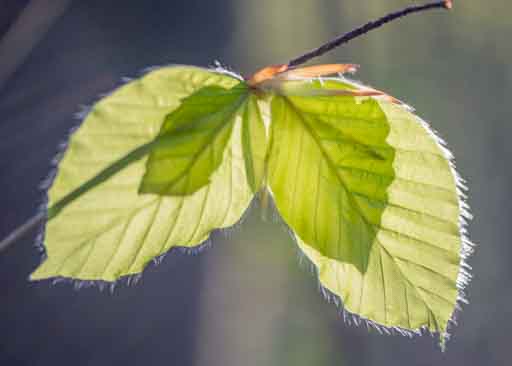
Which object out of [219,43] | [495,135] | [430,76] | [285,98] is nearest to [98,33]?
[219,43]

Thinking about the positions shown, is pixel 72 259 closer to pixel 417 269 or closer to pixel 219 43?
pixel 417 269

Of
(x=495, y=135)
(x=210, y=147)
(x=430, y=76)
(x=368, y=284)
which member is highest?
(x=210, y=147)

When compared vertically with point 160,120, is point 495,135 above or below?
below

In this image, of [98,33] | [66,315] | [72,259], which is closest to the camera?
[72,259]

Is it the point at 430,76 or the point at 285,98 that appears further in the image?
the point at 430,76

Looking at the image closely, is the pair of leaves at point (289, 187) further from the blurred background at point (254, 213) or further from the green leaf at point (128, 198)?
the blurred background at point (254, 213)

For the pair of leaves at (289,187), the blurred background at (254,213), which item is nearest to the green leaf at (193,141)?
the pair of leaves at (289,187)

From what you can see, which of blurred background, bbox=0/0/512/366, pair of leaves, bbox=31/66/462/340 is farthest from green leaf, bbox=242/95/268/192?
blurred background, bbox=0/0/512/366

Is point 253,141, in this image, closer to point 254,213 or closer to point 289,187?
point 289,187
